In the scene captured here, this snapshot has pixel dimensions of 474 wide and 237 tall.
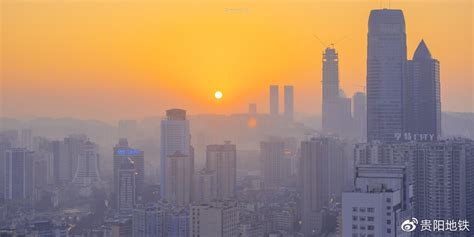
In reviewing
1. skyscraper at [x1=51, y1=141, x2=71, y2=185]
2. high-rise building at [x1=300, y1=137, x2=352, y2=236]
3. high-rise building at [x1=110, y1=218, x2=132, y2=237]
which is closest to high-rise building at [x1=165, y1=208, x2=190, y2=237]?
high-rise building at [x1=110, y1=218, x2=132, y2=237]

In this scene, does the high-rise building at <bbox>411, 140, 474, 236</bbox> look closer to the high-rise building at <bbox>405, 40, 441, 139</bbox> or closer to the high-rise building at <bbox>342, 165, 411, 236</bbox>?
the high-rise building at <bbox>405, 40, 441, 139</bbox>

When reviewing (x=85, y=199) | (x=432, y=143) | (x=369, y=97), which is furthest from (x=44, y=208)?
(x=369, y=97)

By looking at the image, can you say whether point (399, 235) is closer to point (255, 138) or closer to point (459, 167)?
point (459, 167)

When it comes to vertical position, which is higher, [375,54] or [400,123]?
[375,54]

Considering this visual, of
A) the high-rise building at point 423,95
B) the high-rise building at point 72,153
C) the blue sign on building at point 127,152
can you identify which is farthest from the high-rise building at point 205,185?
the high-rise building at point 423,95

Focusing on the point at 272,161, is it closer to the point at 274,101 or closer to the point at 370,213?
the point at 274,101

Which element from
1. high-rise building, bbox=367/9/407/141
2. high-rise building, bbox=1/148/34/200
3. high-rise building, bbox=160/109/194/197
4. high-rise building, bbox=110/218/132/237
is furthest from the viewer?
high-rise building, bbox=367/9/407/141
